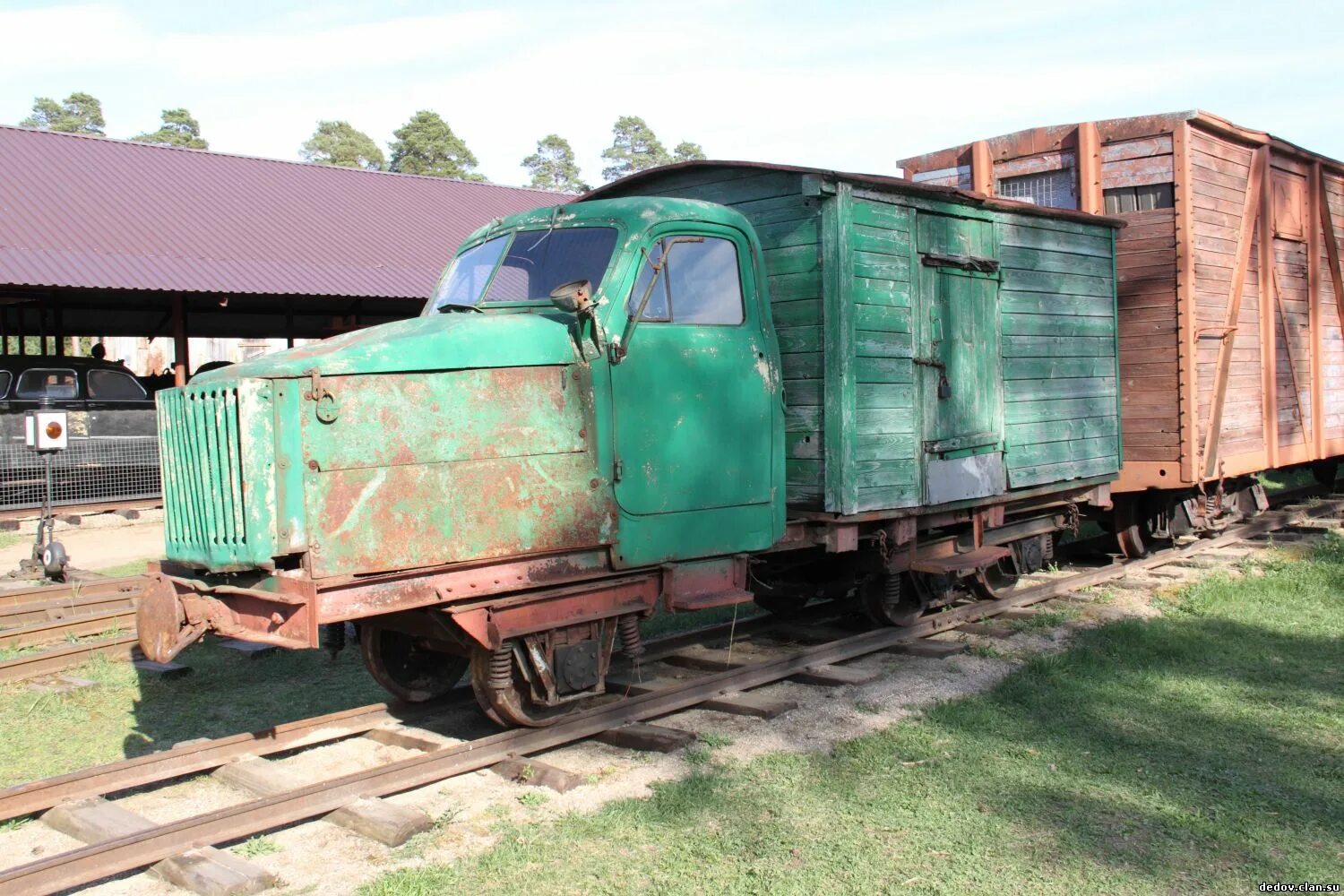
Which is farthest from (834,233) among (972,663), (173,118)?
(173,118)

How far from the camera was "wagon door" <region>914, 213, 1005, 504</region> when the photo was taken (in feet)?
25.3

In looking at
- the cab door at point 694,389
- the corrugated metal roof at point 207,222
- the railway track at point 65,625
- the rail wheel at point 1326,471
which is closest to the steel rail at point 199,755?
the cab door at point 694,389

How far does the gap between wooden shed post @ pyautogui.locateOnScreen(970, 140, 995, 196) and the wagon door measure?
2766 millimetres

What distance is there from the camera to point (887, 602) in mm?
8055

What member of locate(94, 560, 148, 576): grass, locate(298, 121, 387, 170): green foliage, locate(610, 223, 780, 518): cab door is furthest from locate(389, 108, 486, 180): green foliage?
locate(610, 223, 780, 518): cab door

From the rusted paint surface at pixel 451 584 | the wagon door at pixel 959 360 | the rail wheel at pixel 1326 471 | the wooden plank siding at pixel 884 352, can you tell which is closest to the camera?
the rusted paint surface at pixel 451 584

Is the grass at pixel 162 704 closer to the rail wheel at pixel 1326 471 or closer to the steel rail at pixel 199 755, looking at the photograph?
the steel rail at pixel 199 755

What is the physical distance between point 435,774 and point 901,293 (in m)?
4.27

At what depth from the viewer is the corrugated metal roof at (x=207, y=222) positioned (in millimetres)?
16656

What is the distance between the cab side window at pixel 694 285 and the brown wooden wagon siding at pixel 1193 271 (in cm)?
529

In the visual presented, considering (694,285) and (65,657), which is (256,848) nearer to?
(694,285)

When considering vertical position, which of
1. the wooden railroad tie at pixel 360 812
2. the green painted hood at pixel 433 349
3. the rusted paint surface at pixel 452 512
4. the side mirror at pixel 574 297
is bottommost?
the wooden railroad tie at pixel 360 812

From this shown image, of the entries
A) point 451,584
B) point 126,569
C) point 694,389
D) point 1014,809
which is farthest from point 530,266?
point 126,569

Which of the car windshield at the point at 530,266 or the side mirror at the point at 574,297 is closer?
the side mirror at the point at 574,297
